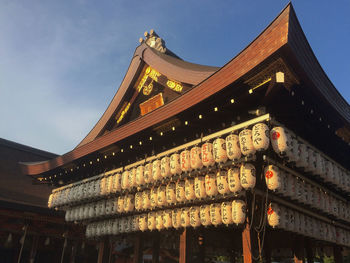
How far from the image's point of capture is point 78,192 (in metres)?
→ 13.2

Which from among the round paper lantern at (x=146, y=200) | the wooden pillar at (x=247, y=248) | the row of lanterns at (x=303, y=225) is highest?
the round paper lantern at (x=146, y=200)

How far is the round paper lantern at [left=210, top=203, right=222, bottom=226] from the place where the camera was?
26.2ft

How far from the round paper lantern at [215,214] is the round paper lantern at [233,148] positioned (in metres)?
1.55

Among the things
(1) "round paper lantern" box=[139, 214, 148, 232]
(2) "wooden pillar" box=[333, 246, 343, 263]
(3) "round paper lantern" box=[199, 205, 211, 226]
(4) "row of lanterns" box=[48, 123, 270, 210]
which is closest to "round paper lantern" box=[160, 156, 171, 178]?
(4) "row of lanterns" box=[48, 123, 270, 210]

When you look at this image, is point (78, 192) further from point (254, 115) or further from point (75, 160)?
point (254, 115)

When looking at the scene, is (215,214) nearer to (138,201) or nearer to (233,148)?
(233,148)

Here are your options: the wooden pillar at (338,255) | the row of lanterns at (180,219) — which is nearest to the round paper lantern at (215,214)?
the row of lanterns at (180,219)

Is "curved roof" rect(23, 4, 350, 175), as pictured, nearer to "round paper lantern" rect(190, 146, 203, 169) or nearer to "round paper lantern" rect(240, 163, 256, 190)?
"round paper lantern" rect(190, 146, 203, 169)

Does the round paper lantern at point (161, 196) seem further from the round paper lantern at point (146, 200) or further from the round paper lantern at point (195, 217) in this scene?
the round paper lantern at point (195, 217)

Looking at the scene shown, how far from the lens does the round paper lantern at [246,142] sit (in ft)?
23.6

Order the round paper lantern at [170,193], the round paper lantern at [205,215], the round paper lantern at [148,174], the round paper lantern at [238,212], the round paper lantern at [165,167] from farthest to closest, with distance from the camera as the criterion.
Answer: the round paper lantern at [148,174], the round paper lantern at [165,167], the round paper lantern at [170,193], the round paper lantern at [205,215], the round paper lantern at [238,212]

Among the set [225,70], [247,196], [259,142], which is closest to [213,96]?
[225,70]

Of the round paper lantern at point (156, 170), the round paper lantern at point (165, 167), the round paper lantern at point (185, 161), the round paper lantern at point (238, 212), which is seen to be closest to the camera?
the round paper lantern at point (238, 212)

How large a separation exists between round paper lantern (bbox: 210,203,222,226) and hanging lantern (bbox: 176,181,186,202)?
105cm
